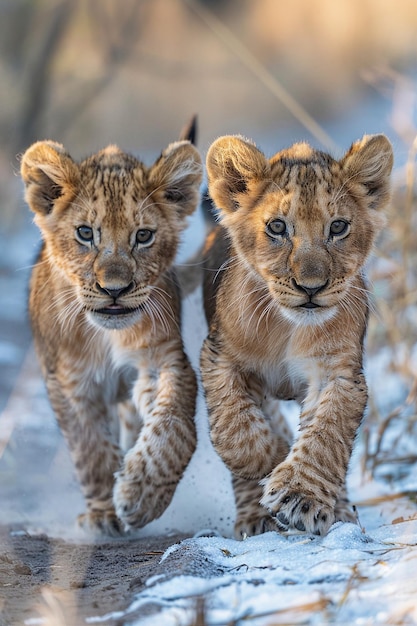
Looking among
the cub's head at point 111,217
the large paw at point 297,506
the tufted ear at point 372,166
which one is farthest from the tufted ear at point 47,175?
the large paw at point 297,506

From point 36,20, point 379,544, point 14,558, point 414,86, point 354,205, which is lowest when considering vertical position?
point 14,558

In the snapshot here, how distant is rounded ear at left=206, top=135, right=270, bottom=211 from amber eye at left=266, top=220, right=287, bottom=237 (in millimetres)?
254

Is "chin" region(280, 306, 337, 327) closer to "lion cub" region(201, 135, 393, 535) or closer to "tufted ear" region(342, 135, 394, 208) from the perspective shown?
"lion cub" region(201, 135, 393, 535)

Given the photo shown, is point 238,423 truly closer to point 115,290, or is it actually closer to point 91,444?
point 115,290

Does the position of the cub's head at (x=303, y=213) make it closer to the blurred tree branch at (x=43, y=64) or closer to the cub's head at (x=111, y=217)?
the cub's head at (x=111, y=217)

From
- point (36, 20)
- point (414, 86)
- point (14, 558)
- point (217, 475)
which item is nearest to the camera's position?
point (14, 558)

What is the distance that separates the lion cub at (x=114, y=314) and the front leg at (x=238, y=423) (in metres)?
0.25

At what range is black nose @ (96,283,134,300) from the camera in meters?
4.26

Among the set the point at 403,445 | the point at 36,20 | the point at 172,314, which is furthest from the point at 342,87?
the point at 172,314

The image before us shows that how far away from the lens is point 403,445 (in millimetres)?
5793

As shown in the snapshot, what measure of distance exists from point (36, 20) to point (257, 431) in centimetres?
806

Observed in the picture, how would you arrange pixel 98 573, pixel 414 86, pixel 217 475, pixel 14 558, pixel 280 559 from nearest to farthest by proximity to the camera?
pixel 280 559 < pixel 98 573 < pixel 14 558 < pixel 217 475 < pixel 414 86

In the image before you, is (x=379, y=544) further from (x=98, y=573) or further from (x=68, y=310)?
(x=68, y=310)

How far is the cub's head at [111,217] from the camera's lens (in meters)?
4.35
